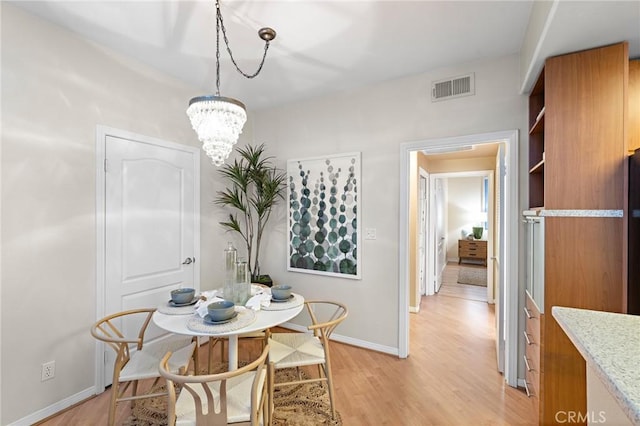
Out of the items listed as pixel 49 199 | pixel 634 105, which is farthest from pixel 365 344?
pixel 49 199

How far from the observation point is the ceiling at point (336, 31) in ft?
5.45

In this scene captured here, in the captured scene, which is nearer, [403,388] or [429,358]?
[403,388]

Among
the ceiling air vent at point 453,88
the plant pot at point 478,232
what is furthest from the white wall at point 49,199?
the plant pot at point 478,232

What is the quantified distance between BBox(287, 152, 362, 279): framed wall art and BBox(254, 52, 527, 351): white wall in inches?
3.5

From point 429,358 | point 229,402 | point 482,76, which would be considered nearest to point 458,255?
point 429,358

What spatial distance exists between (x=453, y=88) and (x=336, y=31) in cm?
119

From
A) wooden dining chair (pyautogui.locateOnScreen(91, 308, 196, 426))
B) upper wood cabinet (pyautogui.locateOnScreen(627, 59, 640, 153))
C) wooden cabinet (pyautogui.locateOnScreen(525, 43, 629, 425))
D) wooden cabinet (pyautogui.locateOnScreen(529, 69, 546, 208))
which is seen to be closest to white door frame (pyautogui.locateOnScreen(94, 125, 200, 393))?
wooden dining chair (pyautogui.locateOnScreen(91, 308, 196, 426))

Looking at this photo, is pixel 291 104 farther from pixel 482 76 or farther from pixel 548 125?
pixel 548 125

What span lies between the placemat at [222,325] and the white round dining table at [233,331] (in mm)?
17

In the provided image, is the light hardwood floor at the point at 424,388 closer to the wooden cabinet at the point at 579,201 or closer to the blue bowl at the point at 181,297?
the wooden cabinet at the point at 579,201

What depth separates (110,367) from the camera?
2.35 meters

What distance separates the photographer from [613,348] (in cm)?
72

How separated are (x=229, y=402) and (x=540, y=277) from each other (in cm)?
193

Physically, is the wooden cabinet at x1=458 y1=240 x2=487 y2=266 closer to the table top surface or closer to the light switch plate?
the light switch plate
